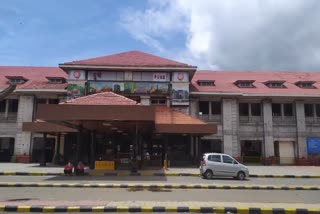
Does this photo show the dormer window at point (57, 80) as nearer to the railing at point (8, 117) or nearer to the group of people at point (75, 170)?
the railing at point (8, 117)

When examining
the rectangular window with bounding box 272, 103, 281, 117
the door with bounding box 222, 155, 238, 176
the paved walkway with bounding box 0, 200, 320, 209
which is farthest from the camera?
the rectangular window with bounding box 272, 103, 281, 117

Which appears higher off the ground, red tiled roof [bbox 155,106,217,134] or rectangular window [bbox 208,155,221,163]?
red tiled roof [bbox 155,106,217,134]

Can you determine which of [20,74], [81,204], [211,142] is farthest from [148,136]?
[81,204]

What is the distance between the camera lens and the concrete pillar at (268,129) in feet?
113

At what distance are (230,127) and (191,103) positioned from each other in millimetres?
4605

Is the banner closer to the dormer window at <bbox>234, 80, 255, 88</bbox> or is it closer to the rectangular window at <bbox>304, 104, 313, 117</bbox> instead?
the rectangular window at <bbox>304, 104, 313, 117</bbox>

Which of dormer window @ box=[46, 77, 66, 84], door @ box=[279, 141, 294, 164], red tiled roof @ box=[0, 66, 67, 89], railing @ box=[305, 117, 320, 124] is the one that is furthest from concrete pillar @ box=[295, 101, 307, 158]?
dormer window @ box=[46, 77, 66, 84]

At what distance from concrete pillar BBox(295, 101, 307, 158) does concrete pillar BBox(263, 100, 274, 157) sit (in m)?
2.78

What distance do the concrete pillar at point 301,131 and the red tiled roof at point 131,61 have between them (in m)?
12.9

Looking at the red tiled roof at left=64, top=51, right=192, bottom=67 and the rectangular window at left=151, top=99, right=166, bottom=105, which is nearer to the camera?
the red tiled roof at left=64, top=51, right=192, bottom=67

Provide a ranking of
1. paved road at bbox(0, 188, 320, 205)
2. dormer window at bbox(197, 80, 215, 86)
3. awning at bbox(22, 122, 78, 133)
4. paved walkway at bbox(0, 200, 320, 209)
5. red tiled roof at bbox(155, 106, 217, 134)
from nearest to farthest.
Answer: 1. paved walkway at bbox(0, 200, 320, 209)
2. paved road at bbox(0, 188, 320, 205)
3. red tiled roof at bbox(155, 106, 217, 134)
4. awning at bbox(22, 122, 78, 133)
5. dormer window at bbox(197, 80, 215, 86)

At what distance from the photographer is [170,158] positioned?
104ft

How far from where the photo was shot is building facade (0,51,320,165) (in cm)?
3262

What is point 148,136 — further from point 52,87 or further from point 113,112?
point 113,112
